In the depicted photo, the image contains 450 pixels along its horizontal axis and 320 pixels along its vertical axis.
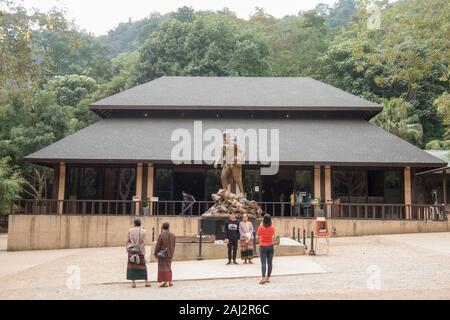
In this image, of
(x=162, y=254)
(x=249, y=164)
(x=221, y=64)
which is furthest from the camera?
(x=221, y=64)

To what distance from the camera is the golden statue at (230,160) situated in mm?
16391

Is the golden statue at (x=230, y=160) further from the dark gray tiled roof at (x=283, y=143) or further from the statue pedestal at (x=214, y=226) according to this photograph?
the dark gray tiled roof at (x=283, y=143)

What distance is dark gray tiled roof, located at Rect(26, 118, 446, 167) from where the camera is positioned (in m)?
21.9

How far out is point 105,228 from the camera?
68.2ft

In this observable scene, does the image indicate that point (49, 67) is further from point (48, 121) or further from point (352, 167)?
point (48, 121)

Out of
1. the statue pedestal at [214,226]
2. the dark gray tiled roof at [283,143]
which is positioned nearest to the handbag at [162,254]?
A: the statue pedestal at [214,226]

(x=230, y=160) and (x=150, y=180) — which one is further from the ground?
(x=230, y=160)

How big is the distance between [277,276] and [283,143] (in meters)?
13.0

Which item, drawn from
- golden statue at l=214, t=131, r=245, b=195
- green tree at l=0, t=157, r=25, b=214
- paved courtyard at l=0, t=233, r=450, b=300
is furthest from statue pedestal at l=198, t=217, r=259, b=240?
green tree at l=0, t=157, r=25, b=214

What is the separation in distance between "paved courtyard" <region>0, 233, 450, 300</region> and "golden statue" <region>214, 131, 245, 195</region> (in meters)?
3.70

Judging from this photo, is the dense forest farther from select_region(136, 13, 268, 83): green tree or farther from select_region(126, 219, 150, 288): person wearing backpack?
select_region(126, 219, 150, 288): person wearing backpack

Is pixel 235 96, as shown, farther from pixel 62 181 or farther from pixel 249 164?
pixel 62 181

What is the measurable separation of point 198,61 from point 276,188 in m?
22.5

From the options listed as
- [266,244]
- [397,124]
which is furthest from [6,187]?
[397,124]
